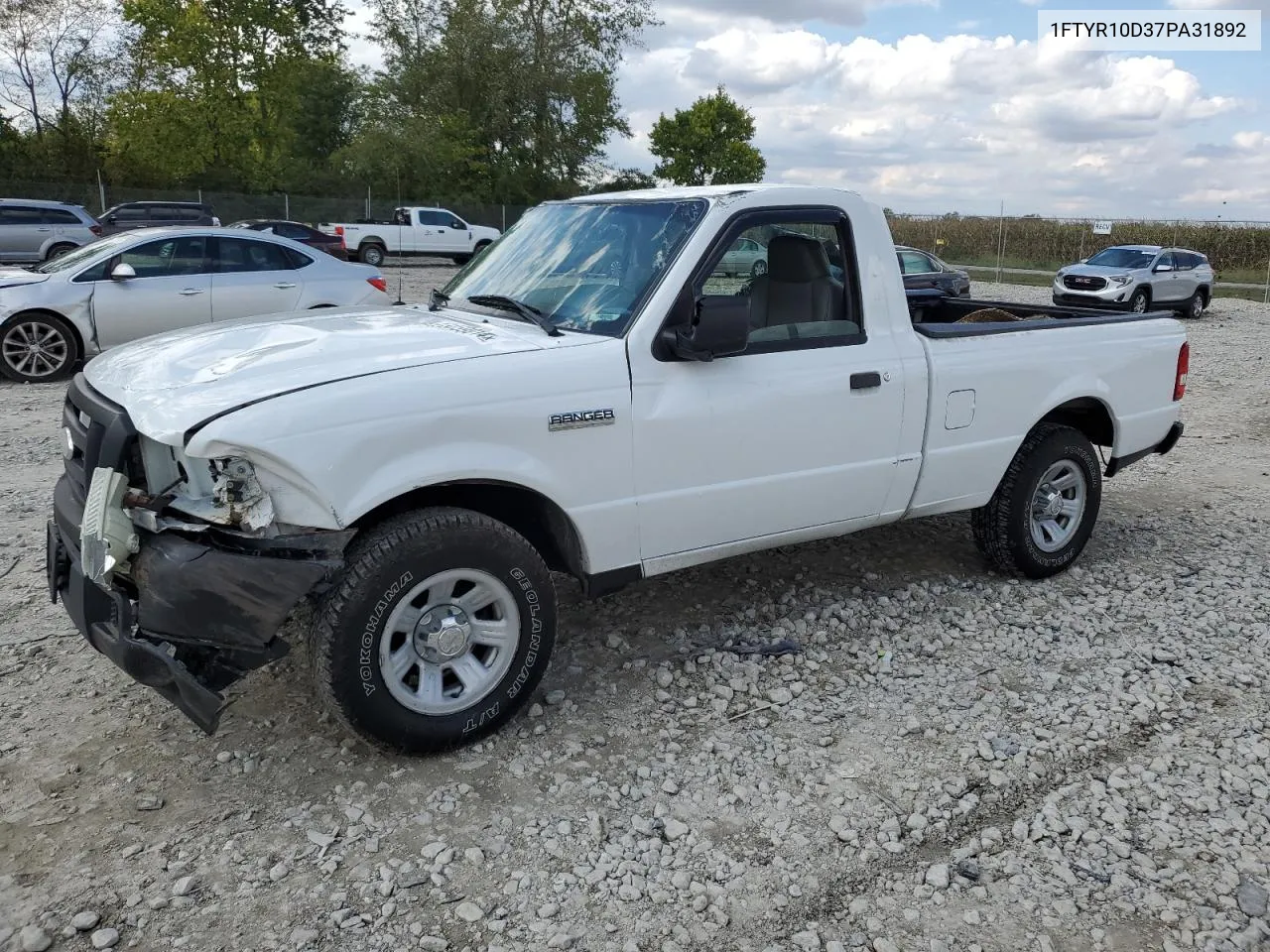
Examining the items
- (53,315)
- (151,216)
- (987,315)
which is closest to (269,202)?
(151,216)

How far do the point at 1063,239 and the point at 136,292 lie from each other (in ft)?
127

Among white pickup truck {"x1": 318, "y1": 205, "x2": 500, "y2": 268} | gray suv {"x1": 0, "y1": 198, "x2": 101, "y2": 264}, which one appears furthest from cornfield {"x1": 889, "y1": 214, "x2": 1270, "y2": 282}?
gray suv {"x1": 0, "y1": 198, "x2": 101, "y2": 264}

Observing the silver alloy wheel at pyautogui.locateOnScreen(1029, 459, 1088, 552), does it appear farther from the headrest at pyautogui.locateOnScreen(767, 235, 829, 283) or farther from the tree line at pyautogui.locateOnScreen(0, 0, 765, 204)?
the tree line at pyautogui.locateOnScreen(0, 0, 765, 204)

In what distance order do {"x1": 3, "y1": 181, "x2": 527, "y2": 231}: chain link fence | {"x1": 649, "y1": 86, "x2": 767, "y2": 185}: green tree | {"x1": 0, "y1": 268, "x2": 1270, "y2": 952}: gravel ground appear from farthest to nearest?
{"x1": 649, "y1": 86, "x2": 767, "y2": 185}: green tree
{"x1": 3, "y1": 181, "x2": 527, "y2": 231}: chain link fence
{"x1": 0, "y1": 268, "x2": 1270, "y2": 952}: gravel ground

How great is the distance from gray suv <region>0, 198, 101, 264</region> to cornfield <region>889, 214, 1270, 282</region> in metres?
24.7

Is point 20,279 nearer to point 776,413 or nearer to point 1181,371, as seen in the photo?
point 776,413

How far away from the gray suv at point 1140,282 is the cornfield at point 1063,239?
11.7 meters

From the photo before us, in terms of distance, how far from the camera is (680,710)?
401cm

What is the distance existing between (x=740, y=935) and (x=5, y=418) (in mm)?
8442

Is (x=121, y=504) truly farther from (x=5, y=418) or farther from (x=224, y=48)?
(x=224, y=48)

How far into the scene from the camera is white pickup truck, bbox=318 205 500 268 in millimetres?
30406

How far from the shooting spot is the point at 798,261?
441cm

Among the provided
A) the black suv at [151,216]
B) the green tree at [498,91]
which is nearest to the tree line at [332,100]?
the green tree at [498,91]

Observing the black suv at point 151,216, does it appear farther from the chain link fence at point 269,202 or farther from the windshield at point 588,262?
the windshield at point 588,262
